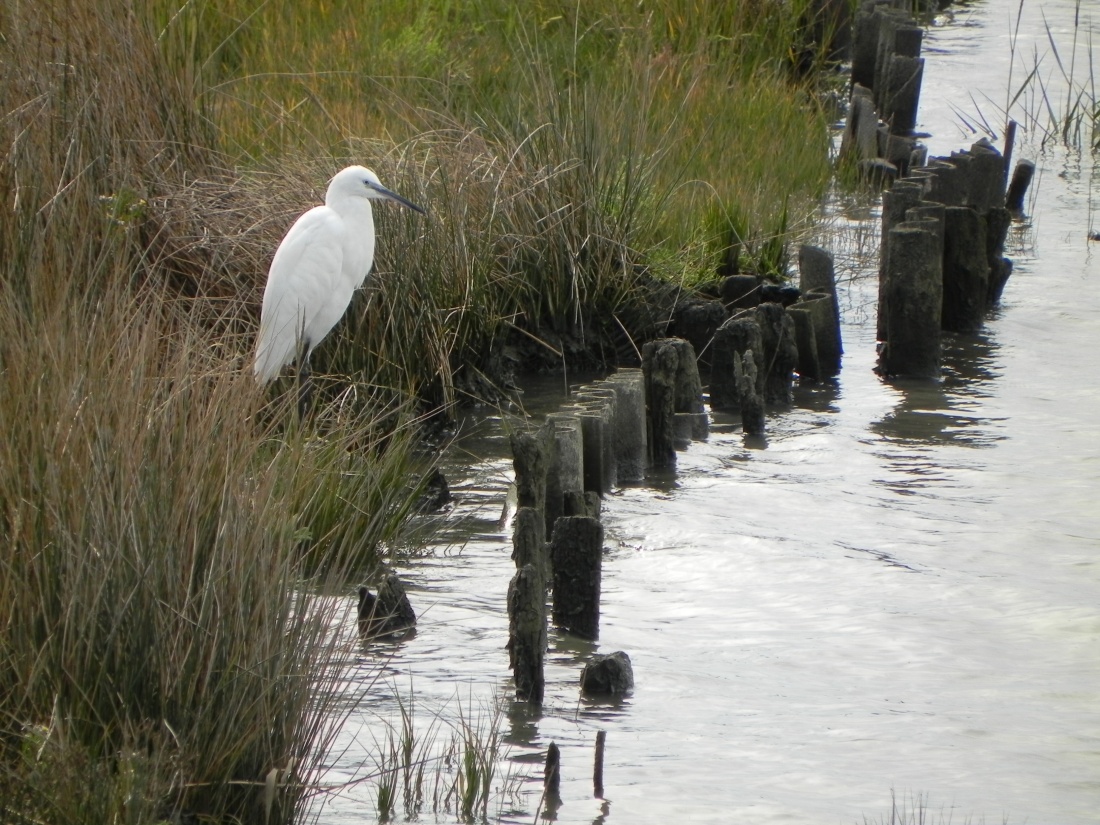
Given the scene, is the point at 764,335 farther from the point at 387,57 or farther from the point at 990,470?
the point at 387,57

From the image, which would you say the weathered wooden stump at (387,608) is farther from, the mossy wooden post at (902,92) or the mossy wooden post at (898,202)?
the mossy wooden post at (902,92)

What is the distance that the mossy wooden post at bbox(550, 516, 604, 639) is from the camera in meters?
4.15

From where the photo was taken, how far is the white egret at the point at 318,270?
5820 mm

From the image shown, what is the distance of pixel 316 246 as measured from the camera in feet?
19.6

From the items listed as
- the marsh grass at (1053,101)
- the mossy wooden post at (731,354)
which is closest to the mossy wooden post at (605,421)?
the mossy wooden post at (731,354)

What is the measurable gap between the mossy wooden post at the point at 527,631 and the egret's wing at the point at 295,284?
7.28 feet

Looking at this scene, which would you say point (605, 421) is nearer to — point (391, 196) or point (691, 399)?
point (691, 399)

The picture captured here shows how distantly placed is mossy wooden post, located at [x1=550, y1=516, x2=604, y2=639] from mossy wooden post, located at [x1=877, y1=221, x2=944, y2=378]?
10.8ft

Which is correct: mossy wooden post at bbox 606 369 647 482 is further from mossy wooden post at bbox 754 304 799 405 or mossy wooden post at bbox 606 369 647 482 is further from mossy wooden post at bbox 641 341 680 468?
mossy wooden post at bbox 754 304 799 405

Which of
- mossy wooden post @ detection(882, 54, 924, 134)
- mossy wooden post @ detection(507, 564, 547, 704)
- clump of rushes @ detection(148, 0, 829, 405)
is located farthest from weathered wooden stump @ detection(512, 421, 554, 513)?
mossy wooden post @ detection(882, 54, 924, 134)

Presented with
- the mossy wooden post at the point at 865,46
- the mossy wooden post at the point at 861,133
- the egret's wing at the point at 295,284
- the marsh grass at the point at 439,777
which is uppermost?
the mossy wooden post at the point at 865,46

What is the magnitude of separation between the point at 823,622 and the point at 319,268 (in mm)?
2402

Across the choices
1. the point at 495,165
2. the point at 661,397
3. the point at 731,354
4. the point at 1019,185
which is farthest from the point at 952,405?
the point at 1019,185

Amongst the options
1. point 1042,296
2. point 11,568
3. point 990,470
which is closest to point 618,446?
point 990,470
